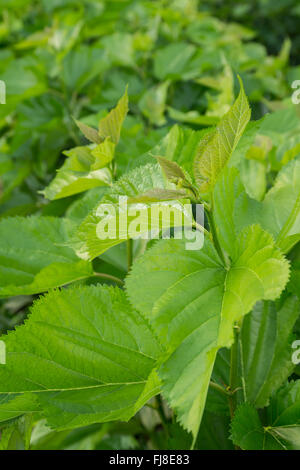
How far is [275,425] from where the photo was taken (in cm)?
69

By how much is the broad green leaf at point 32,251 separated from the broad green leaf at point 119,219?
0.57ft

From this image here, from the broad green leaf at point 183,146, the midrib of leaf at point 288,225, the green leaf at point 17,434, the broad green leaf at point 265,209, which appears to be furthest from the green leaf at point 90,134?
the green leaf at point 17,434

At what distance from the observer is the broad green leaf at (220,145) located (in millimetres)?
597

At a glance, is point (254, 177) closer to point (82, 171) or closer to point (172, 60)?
point (82, 171)

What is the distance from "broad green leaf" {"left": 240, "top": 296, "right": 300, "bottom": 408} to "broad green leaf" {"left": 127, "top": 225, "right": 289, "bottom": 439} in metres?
0.15

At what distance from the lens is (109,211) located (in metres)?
0.62


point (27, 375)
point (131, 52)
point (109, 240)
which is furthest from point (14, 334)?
point (131, 52)

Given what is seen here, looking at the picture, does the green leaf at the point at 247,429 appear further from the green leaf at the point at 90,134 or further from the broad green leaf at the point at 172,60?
the broad green leaf at the point at 172,60

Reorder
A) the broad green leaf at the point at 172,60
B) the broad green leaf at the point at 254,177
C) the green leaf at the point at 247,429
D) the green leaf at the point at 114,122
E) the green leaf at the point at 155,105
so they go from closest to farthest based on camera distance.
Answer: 1. the green leaf at the point at 247,429
2. the green leaf at the point at 114,122
3. the broad green leaf at the point at 254,177
4. the green leaf at the point at 155,105
5. the broad green leaf at the point at 172,60

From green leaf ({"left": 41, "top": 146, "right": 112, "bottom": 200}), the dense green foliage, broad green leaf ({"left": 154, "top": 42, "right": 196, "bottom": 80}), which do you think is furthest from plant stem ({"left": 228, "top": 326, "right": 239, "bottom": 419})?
broad green leaf ({"left": 154, "top": 42, "right": 196, "bottom": 80})

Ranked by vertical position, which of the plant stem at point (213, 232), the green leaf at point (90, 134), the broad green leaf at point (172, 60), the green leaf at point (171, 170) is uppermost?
the broad green leaf at point (172, 60)

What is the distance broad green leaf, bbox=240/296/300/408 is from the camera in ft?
2.38

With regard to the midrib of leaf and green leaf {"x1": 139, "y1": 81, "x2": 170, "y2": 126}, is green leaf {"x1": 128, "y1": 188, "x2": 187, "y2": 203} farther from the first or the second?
green leaf {"x1": 139, "y1": 81, "x2": 170, "y2": 126}
